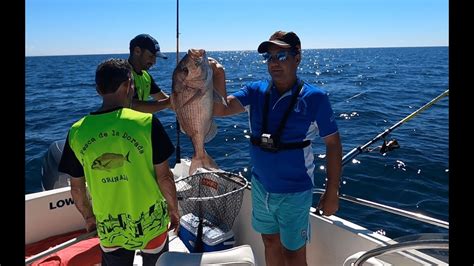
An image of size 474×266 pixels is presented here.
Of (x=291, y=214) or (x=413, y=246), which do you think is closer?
(x=413, y=246)

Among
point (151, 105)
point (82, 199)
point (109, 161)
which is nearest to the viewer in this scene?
point (109, 161)

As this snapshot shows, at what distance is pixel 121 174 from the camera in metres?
2.33

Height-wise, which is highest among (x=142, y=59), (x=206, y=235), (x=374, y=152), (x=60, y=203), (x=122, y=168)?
(x=142, y=59)

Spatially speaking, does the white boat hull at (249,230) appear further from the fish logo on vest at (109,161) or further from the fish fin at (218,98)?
the fish logo on vest at (109,161)

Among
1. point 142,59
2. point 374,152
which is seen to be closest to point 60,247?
point 142,59

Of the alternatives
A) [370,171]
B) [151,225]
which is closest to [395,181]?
[370,171]

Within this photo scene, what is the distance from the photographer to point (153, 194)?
2463mm

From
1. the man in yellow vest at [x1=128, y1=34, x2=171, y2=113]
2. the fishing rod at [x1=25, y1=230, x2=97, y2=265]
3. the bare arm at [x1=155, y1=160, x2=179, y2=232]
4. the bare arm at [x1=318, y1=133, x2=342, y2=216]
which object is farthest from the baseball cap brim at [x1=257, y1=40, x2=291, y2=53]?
the fishing rod at [x1=25, y1=230, x2=97, y2=265]

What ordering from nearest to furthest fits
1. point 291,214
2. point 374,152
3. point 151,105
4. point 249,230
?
point 291,214, point 151,105, point 249,230, point 374,152

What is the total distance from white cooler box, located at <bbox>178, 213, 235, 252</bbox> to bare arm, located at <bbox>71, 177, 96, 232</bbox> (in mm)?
1375

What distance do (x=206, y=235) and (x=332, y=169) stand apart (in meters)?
1.73

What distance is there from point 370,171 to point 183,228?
4527 mm

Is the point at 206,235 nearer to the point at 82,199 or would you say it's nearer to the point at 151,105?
the point at 151,105
